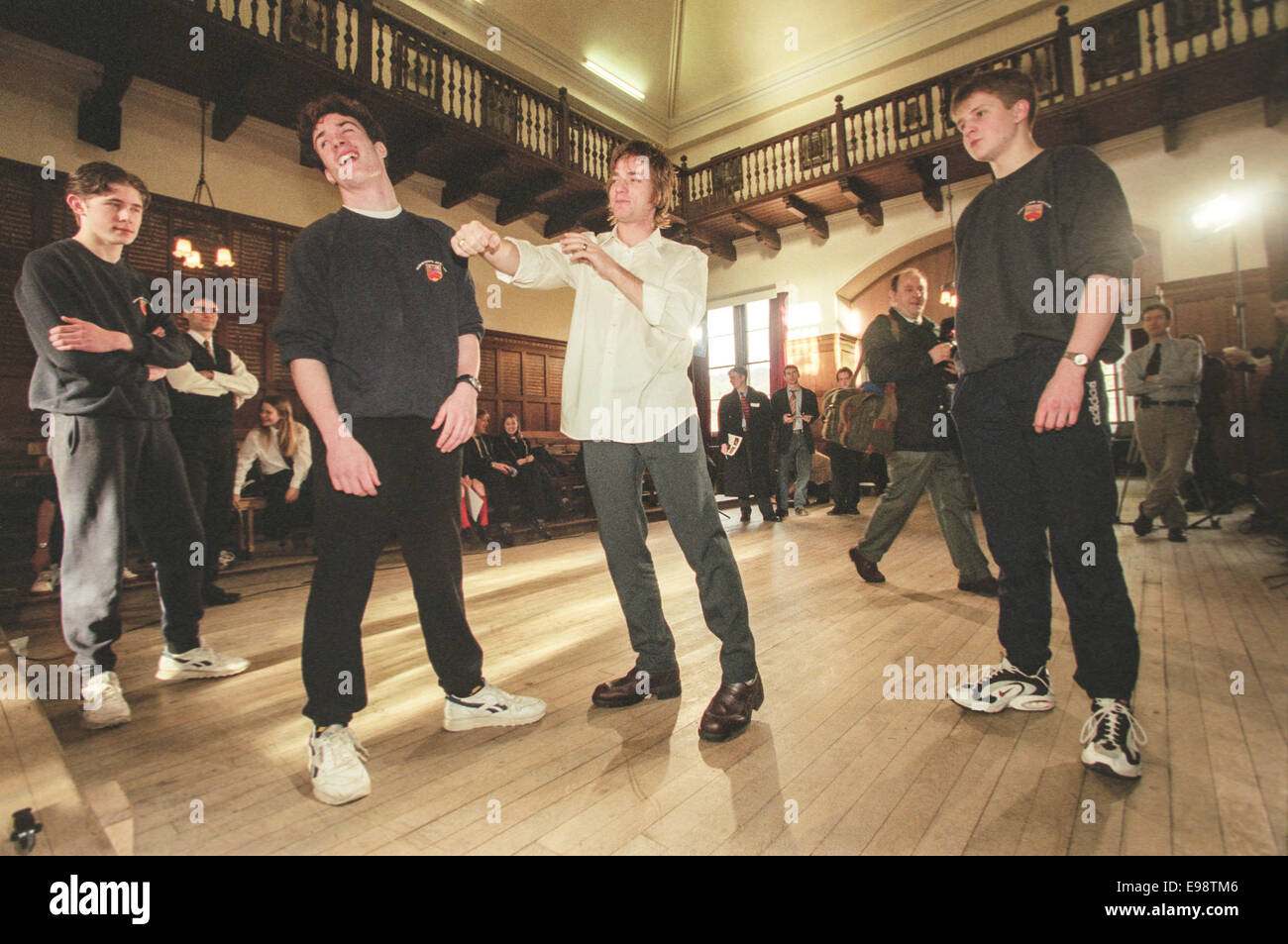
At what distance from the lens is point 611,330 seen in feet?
5.00

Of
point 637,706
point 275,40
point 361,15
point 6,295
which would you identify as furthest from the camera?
point 361,15

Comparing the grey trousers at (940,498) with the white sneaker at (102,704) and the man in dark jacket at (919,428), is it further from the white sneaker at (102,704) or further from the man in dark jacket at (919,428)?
the white sneaker at (102,704)

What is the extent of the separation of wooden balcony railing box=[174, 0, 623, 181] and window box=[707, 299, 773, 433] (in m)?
3.31

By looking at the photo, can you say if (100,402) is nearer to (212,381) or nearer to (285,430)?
(212,381)

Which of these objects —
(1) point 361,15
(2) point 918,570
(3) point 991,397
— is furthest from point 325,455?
(1) point 361,15

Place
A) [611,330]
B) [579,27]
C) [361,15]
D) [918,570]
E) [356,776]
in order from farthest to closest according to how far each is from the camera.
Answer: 1. [579,27]
2. [361,15]
3. [918,570]
4. [611,330]
5. [356,776]

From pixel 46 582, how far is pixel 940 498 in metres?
4.91

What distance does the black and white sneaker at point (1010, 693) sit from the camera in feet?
4.98

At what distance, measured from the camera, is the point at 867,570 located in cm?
303

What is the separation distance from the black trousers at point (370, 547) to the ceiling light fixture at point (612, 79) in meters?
10.6

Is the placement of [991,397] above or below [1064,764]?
above

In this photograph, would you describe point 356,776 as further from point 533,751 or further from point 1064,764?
point 1064,764

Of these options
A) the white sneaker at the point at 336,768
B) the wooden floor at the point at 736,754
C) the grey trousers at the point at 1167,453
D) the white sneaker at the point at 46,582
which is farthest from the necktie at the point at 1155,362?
the white sneaker at the point at 46,582
